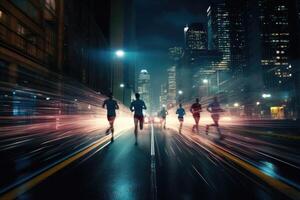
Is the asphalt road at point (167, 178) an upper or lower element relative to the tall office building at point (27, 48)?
lower

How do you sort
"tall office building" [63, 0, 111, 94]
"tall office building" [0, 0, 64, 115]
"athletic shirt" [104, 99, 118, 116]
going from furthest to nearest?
"tall office building" [63, 0, 111, 94] → "tall office building" [0, 0, 64, 115] → "athletic shirt" [104, 99, 118, 116]

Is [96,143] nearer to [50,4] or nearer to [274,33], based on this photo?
[50,4]

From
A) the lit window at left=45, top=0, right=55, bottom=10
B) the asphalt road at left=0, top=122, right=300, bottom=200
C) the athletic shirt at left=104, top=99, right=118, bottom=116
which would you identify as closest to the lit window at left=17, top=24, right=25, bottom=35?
the lit window at left=45, top=0, right=55, bottom=10

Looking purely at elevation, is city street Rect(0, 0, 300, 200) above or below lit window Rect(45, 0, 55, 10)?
below

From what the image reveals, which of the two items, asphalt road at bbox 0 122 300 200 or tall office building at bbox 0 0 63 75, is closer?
asphalt road at bbox 0 122 300 200

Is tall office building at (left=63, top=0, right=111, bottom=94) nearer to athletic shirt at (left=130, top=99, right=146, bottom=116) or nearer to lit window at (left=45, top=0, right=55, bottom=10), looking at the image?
lit window at (left=45, top=0, right=55, bottom=10)

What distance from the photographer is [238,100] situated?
3397cm

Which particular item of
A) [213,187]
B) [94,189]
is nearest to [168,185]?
[213,187]

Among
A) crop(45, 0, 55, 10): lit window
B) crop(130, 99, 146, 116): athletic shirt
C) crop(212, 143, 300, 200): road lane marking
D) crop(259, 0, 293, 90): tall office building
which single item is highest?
crop(259, 0, 293, 90): tall office building

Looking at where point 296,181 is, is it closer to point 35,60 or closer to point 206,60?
point 35,60

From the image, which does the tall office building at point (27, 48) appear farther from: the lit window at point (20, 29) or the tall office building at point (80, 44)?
the tall office building at point (80, 44)

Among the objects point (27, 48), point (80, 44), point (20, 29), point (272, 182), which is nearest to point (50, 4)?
point (20, 29)

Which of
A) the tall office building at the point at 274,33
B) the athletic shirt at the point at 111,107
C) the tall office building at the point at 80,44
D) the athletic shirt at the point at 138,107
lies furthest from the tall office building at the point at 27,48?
the tall office building at the point at 274,33

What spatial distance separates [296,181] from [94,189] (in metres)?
2.96
